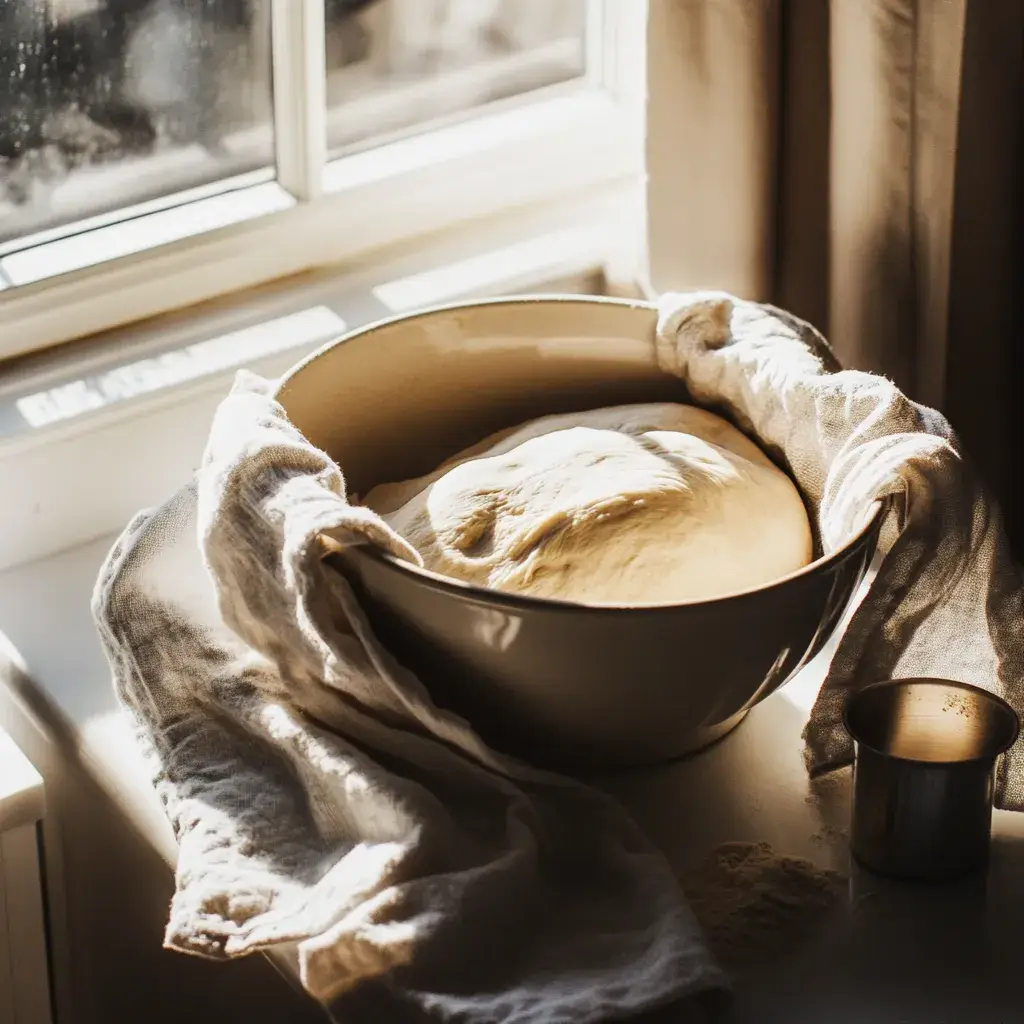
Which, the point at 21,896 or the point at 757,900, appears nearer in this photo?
the point at 757,900

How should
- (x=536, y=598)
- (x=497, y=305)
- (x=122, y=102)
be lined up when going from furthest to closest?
(x=122, y=102) < (x=497, y=305) < (x=536, y=598)

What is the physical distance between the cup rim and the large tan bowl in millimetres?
42

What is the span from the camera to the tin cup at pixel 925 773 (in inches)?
30.2

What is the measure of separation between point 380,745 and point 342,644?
8 centimetres

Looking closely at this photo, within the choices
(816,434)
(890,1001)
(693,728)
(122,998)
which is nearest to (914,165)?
(816,434)

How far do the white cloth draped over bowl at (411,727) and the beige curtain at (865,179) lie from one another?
159 millimetres

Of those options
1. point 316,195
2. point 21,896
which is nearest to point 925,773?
point 21,896

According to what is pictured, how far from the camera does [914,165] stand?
1.03 m

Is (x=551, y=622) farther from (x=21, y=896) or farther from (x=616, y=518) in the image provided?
(x=21, y=896)

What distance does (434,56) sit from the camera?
1357 millimetres

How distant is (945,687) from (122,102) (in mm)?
772

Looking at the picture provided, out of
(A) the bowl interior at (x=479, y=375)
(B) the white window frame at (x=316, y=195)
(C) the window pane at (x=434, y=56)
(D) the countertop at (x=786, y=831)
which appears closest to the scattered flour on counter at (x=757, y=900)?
(D) the countertop at (x=786, y=831)

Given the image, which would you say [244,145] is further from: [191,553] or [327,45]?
[191,553]

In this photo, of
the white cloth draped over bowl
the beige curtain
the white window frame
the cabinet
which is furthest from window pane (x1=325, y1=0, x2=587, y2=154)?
the cabinet
